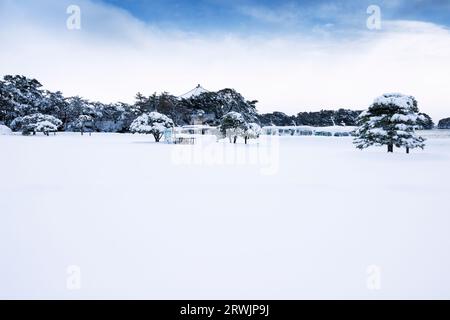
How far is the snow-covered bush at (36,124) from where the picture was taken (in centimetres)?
2909

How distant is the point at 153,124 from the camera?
2544 cm

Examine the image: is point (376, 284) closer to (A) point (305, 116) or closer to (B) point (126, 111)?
(B) point (126, 111)

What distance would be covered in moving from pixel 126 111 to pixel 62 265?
1730 inches

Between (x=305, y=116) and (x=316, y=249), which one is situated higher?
(x=305, y=116)

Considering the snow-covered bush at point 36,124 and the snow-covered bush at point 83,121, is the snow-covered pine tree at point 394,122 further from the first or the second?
the snow-covered bush at point 83,121

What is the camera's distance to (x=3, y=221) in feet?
13.6

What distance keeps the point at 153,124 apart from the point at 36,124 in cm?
1276

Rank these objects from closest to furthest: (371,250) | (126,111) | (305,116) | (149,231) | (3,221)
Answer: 1. (371,250)
2. (149,231)
3. (3,221)
4. (126,111)
5. (305,116)

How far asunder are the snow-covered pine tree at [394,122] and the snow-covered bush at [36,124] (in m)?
28.5

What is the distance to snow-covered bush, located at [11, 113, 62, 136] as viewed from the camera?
2909 cm

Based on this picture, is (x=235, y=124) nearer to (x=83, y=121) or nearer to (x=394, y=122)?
(x=394, y=122)

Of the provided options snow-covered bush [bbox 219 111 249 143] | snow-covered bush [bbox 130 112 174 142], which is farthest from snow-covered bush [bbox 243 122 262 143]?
snow-covered bush [bbox 130 112 174 142]
